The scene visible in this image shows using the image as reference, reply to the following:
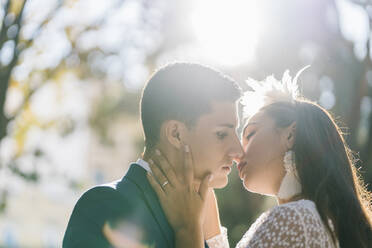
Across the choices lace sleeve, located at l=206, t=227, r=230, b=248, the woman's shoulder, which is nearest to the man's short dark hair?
the woman's shoulder

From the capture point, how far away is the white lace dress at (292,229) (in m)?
2.64

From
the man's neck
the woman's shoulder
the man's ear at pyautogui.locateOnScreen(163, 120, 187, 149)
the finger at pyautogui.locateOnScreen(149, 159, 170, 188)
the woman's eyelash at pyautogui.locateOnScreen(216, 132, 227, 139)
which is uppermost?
the man's ear at pyautogui.locateOnScreen(163, 120, 187, 149)

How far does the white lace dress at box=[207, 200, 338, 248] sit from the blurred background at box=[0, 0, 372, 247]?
3.70 metres

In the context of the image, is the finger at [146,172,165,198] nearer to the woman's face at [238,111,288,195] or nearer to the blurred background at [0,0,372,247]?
the woman's face at [238,111,288,195]

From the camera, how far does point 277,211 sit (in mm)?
2781

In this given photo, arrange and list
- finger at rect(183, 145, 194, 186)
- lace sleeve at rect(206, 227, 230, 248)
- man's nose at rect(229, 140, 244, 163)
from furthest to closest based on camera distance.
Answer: lace sleeve at rect(206, 227, 230, 248)
man's nose at rect(229, 140, 244, 163)
finger at rect(183, 145, 194, 186)

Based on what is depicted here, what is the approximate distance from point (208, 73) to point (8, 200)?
217 inches

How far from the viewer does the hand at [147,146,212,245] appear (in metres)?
2.56

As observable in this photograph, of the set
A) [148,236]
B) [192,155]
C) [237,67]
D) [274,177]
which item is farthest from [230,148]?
[237,67]

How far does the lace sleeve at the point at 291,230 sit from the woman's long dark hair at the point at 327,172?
4.8 inches

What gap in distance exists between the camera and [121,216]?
2.31m

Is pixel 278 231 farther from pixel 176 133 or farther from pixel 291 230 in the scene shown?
pixel 176 133

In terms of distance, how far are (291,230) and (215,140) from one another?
2.13ft

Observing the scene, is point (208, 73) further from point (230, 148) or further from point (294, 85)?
point (294, 85)
